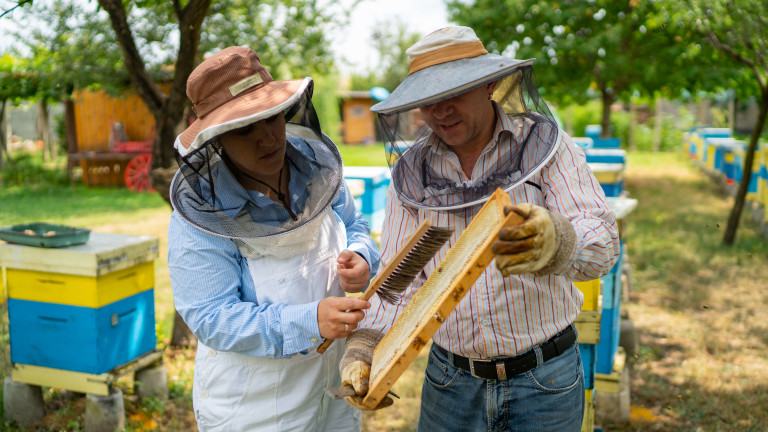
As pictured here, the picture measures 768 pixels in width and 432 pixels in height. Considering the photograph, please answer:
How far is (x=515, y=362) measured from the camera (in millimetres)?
1666

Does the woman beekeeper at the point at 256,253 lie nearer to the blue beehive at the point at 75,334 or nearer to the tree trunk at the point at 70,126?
the blue beehive at the point at 75,334

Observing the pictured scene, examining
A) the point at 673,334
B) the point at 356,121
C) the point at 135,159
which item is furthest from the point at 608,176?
the point at 356,121

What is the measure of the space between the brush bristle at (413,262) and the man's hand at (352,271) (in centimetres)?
6

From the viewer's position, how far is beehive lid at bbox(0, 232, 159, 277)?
10.0ft

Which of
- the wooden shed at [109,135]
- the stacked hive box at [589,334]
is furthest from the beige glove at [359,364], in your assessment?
the wooden shed at [109,135]

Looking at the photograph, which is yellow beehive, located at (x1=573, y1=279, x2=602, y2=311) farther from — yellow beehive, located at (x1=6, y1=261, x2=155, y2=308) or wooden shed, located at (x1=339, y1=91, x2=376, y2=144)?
wooden shed, located at (x1=339, y1=91, x2=376, y2=144)

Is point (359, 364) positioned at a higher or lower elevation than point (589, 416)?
higher

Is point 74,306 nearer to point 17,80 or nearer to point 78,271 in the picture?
point 78,271

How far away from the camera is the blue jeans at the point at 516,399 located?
1.68 m

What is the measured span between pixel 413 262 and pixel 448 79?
49 cm

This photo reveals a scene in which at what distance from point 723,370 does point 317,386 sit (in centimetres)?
348

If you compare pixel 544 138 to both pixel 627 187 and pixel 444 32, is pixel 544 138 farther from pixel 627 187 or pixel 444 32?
pixel 627 187

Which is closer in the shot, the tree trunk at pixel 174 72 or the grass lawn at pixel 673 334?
the tree trunk at pixel 174 72

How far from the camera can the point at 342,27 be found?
1027 cm
